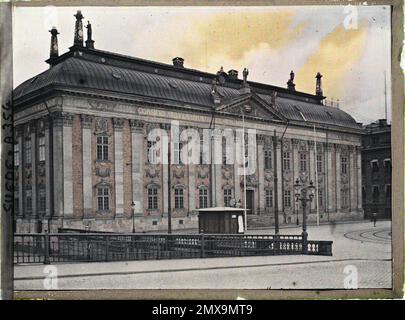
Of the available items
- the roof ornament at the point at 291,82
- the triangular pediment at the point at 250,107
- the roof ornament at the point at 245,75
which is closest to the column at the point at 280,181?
the triangular pediment at the point at 250,107

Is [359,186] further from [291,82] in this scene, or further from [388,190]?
[388,190]

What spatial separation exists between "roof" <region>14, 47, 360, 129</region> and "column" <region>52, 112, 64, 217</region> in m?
1.69

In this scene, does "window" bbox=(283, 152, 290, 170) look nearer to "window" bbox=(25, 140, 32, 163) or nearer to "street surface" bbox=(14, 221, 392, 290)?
"street surface" bbox=(14, 221, 392, 290)

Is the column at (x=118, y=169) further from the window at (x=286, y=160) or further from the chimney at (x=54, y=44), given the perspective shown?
the window at (x=286, y=160)

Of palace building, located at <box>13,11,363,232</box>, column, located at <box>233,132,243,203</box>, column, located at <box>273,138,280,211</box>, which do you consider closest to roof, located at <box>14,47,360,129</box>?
palace building, located at <box>13,11,363,232</box>

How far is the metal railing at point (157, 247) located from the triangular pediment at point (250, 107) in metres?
4.72

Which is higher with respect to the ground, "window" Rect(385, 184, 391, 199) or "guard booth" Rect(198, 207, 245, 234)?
"window" Rect(385, 184, 391, 199)

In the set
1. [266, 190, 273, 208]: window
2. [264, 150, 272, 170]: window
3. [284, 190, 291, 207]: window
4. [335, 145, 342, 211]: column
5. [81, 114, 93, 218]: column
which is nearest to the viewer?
[81, 114, 93, 218]: column

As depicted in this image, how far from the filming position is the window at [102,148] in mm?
19870

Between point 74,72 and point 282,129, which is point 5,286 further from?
point 282,129

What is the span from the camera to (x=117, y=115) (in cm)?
2012

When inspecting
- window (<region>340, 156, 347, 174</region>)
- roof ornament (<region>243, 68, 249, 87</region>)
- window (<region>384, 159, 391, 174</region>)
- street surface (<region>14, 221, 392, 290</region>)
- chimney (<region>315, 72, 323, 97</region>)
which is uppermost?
roof ornament (<region>243, 68, 249, 87</region>)

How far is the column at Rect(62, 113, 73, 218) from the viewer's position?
1763 centimetres

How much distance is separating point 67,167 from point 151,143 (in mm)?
3047
